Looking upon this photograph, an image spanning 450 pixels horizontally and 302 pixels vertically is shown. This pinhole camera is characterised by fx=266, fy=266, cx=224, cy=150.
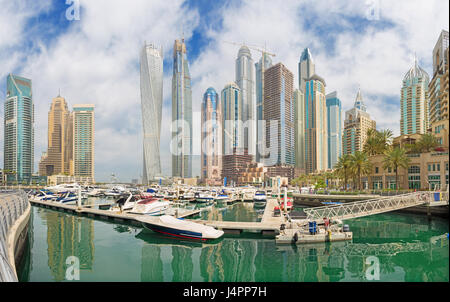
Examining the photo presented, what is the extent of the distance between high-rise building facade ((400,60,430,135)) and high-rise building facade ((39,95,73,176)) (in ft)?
663

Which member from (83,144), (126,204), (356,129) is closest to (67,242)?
(126,204)

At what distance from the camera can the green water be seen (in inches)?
604

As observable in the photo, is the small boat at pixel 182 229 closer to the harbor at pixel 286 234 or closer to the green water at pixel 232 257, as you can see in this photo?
the harbor at pixel 286 234

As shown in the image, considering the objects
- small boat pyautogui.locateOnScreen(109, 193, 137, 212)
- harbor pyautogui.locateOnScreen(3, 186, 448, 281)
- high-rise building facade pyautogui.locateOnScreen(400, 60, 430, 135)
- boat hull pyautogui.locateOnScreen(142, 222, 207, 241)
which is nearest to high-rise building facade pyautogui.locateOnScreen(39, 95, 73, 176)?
small boat pyautogui.locateOnScreen(109, 193, 137, 212)

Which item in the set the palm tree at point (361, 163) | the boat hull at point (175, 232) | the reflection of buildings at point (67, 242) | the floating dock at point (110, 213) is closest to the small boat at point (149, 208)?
the floating dock at point (110, 213)

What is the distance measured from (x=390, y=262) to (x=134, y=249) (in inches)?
734

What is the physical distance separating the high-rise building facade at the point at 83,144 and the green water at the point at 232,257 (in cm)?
16673

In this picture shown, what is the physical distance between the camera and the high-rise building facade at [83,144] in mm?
177375

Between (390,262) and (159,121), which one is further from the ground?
(159,121)

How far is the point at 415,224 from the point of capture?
30781mm

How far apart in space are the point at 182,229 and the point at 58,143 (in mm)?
198987

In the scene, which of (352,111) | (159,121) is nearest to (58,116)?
(159,121)
